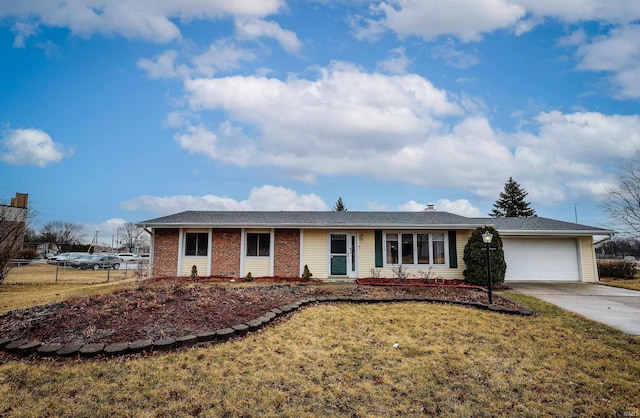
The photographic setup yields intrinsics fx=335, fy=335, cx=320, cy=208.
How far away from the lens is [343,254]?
15.2 meters

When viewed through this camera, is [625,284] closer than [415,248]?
Yes

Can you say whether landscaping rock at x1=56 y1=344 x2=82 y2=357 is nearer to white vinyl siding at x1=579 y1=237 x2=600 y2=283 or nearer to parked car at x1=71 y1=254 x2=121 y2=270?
white vinyl siding at x1=579 y1=237 x2=600 y2=283

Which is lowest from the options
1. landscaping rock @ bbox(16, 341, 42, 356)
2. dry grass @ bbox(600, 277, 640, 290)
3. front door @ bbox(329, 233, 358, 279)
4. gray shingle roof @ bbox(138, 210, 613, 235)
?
landscaping rock @ bbox(16, 341, 42, 356)

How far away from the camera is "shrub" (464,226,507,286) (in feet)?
41.8

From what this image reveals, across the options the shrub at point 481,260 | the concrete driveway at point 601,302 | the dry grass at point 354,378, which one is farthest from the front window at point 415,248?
the dry grass at point 354,378

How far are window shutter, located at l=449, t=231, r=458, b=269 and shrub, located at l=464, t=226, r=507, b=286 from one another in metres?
0.87

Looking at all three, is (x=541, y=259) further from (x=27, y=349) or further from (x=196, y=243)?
(x=27, y=349)

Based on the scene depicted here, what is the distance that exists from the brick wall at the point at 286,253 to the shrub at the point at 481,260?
719 centimetres

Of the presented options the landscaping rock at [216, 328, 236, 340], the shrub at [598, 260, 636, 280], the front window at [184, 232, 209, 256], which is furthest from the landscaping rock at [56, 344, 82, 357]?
the shrub at [598, 260, 636, 280]

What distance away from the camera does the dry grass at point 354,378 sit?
363 cm

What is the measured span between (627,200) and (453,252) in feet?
32.2

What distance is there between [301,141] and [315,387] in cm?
1512

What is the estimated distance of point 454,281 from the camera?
14.1 metres

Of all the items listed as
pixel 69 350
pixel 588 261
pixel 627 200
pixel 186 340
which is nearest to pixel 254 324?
pixel 186 340
